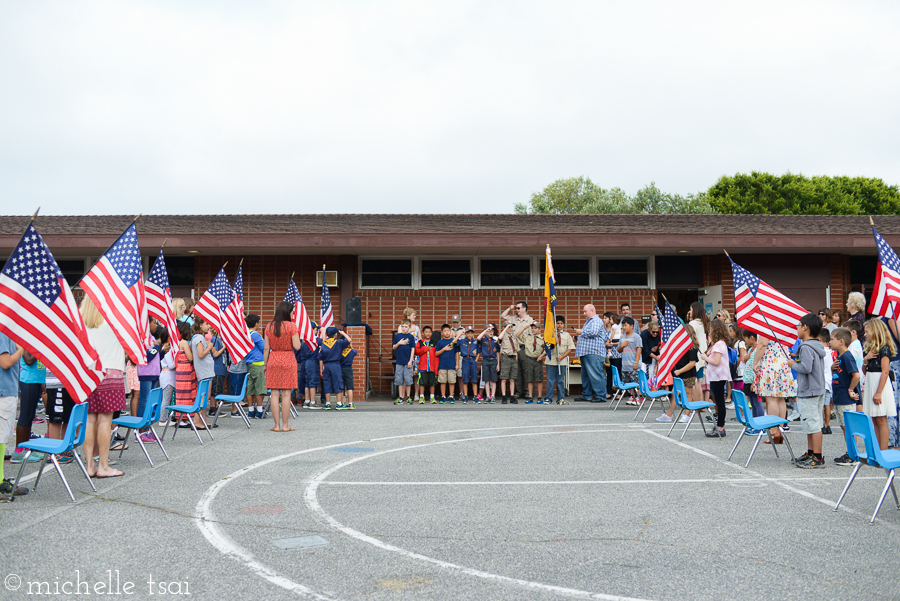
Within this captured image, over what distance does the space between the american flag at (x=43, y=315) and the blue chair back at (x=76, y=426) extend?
0.60ft

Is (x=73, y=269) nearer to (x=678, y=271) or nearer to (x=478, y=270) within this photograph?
(x=478, y=270)

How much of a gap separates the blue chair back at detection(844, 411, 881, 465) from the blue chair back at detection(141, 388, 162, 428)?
7.36 meters

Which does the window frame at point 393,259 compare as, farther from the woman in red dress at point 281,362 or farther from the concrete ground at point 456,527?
the concrete ground at point 456,527

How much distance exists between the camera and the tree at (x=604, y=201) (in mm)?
52778

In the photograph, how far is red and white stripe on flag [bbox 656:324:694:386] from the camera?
11.8m

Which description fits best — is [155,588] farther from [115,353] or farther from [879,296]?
[879,296]

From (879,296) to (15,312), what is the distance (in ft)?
31.2

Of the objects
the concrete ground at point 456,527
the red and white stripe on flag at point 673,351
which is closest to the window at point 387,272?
the red and white stripe on flag at point 673,351

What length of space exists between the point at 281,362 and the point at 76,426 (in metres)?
4.85

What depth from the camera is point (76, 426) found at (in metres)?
6.97

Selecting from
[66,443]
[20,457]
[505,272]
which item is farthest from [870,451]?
[505,272]

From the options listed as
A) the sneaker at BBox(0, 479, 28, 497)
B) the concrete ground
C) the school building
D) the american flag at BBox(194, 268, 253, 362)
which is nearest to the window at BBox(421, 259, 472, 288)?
the school building

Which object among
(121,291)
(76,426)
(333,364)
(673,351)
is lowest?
(76,426)

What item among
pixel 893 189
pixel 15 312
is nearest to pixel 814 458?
pixel 15 312
